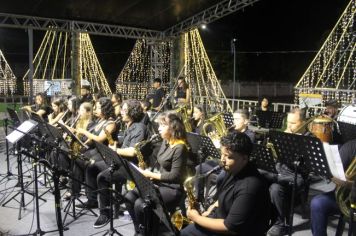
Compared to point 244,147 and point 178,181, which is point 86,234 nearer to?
point 178,181

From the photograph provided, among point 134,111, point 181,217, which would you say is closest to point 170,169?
point 181,217

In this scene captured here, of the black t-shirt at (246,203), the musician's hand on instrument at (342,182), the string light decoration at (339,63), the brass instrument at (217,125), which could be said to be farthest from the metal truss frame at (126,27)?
the black t-shirt at (246,203)

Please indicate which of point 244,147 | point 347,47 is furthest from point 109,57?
Answer: point 244,147

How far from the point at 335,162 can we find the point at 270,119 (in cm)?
429

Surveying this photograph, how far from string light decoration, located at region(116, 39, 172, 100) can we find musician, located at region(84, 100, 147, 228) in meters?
7.48

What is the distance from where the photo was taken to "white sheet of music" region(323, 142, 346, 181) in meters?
3.35

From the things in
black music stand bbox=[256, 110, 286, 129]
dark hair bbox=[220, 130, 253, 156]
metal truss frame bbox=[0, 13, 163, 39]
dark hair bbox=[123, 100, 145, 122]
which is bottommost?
black music stand bbox=[256, 110, 286, 129]

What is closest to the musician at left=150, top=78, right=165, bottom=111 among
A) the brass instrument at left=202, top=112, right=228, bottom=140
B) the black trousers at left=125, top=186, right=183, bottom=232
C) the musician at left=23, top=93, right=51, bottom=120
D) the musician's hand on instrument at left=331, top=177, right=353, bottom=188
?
the musician at left=23, top=93, right=51, bottom=120

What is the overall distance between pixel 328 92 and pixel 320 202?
8.00 m

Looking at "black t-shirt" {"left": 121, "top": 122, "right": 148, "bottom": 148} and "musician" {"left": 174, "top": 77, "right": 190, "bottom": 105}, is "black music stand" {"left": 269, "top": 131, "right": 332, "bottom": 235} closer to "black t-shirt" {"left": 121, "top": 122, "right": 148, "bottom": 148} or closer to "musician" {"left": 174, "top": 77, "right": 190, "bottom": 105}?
"black t-shirt" {"left": 121, "top": 122, "right": 148, "bottom": 148}

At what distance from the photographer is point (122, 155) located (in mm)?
4805

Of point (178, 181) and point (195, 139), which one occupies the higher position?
point (195, 139)

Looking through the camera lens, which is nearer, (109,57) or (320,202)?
(320,202)

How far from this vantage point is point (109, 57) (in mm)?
28391
